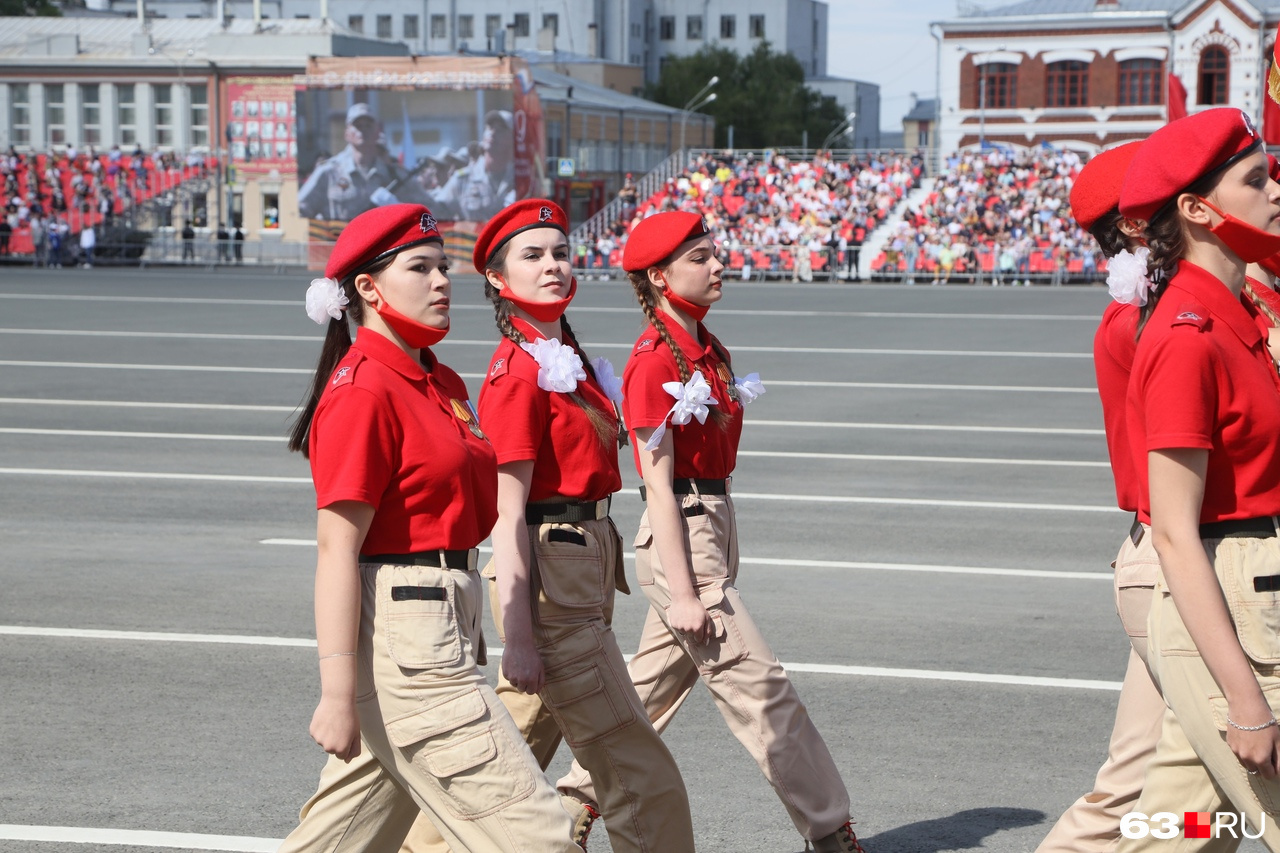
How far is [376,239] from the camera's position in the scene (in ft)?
12.5

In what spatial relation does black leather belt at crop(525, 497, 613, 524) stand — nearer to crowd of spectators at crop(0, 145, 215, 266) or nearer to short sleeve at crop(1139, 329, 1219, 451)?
short sleeve at crop(1139, 329, 1219, 451)

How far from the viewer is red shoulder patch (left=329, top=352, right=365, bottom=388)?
3672mm

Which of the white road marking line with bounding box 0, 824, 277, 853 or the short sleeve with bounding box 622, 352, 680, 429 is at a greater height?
the short sleeve with bounding box 622, 352, 680, 429

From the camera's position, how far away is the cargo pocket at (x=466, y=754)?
11.5ft

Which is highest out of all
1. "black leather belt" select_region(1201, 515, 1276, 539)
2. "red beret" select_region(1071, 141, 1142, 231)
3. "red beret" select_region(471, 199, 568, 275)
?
"red beret" select_region(1071, 141, 1142, 231)

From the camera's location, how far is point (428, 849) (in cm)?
430

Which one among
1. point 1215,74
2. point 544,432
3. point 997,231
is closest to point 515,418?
point 544,432

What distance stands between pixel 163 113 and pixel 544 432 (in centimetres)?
7269

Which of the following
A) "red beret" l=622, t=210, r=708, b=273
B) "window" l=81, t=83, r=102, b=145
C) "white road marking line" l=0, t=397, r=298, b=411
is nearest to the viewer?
"red beret" l=622, t=210, r=708, b=273

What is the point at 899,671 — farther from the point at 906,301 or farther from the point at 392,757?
the point at 906,301

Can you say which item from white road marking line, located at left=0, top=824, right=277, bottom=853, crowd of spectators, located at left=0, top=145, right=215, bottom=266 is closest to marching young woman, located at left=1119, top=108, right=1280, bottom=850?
white road marking line, located at left=0, top=824, right=277, bottom=853

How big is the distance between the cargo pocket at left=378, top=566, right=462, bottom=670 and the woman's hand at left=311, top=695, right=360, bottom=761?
0.52 ft

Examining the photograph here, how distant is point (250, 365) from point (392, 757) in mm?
18068

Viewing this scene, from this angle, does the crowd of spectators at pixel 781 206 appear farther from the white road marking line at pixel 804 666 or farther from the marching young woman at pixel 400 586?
the marching young woman at pixel 400 586
